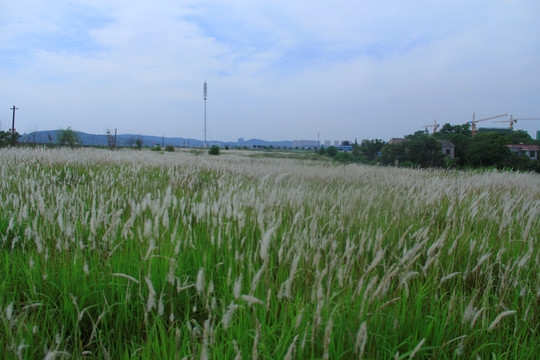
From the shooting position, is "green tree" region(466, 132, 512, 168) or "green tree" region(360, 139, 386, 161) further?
"green tree" region(360, 139, 386, 161)

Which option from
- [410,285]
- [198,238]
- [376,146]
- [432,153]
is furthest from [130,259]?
[376,146]

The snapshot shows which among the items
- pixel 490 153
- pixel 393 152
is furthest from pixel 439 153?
pixel 490 153

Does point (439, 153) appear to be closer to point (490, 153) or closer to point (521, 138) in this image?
point (490, 153)

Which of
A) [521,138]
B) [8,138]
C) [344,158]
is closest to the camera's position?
[8,138]

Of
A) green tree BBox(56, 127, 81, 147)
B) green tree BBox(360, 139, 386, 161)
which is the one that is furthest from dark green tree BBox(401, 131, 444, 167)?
green tree BBox(56, 127, 81, 147)

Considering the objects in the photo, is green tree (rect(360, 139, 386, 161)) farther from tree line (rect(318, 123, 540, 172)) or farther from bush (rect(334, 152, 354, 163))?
bush (rect(334, 152, 354, 163))

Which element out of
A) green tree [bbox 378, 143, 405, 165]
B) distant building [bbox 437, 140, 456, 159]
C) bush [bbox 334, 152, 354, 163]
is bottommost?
bush [bbox 334, 152, 354, 163]

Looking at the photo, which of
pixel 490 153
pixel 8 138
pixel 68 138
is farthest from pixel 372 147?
pixel 68 138

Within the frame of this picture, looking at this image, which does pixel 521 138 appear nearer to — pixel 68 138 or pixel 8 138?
pixel 8 138

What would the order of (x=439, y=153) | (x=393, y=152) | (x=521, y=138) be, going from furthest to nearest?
1. (x=521, y=138)
2. (x=439, y=153)
3. (x=393, y=152)

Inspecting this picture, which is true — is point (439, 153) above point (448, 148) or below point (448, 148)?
below

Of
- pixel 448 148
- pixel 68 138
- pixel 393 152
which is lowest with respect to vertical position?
pixel 393 152

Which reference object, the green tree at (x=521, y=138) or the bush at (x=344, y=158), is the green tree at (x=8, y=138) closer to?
the bush at (x=344, y=158)

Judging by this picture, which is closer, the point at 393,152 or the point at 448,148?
the point at 393,152
